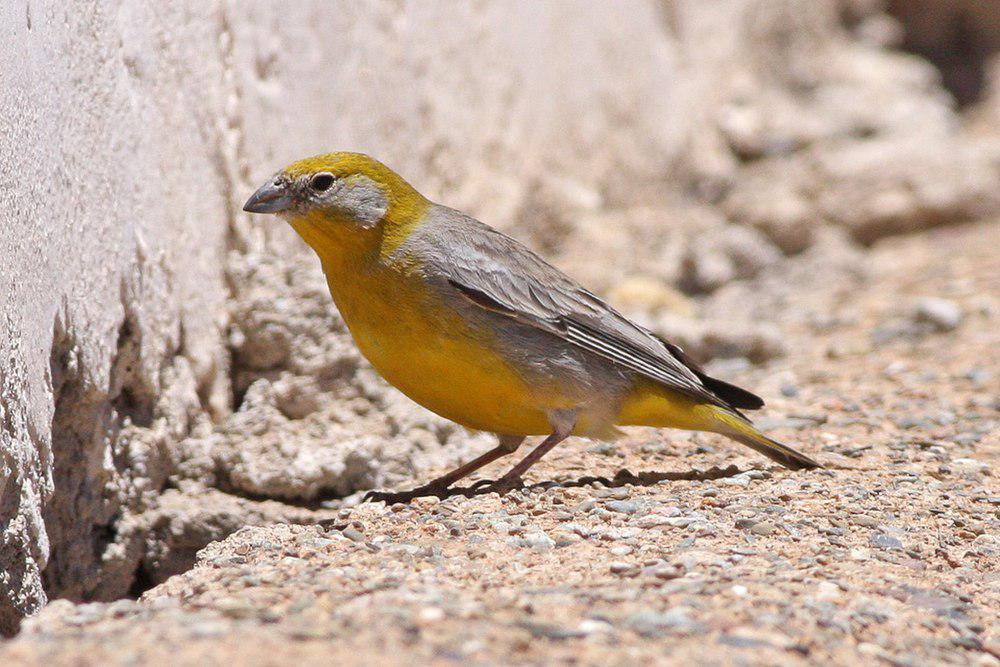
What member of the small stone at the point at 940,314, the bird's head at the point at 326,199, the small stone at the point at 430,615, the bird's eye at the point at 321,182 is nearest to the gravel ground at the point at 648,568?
the small stone at the point at 430,615

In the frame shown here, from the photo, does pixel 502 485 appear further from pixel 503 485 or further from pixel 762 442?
pixel 762 442

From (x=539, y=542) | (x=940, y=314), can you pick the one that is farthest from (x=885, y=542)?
(x=940, y=314)

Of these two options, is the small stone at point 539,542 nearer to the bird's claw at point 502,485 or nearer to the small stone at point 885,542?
the bird's claw at point 502,485

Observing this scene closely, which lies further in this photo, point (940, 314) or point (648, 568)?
point (940, 314)

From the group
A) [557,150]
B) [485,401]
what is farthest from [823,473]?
[557,150]

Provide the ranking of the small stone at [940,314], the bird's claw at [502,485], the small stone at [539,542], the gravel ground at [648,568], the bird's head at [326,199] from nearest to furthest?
the gravel ground at [648,568], the small stone at [539,542], the bird's head at [326,199], the bird's claw at [502,485], the small stone at [940,314]

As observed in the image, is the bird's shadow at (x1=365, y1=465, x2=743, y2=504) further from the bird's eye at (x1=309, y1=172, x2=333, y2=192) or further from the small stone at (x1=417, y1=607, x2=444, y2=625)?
the small stone at (x1=417, y1=607, x2=444, y2=625)
